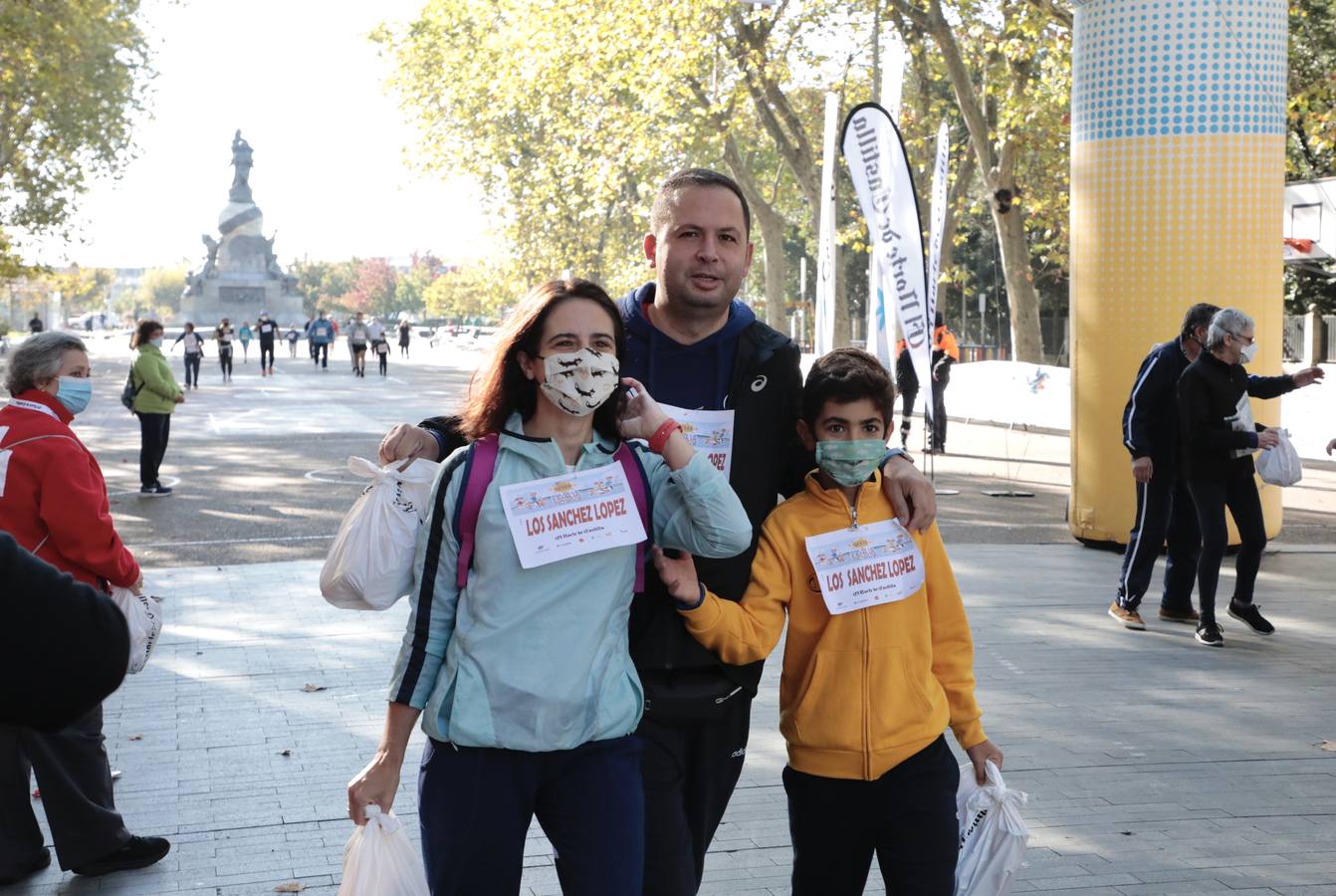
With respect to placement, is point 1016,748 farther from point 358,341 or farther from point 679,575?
point 358,341

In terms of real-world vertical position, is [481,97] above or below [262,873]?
above

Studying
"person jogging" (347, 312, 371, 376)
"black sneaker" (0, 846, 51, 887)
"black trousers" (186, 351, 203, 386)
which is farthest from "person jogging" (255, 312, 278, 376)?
"black sneaker" (0, 846, 51, 887)

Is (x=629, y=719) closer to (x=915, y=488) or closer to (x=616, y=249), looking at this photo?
(x=915, y=488)

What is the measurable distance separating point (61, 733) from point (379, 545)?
2.43 m

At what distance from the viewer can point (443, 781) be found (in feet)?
10.3

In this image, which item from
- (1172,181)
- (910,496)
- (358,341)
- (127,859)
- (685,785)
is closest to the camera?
(685,785)

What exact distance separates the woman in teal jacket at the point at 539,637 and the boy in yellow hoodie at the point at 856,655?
1.16 ft

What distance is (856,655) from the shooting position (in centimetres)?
362

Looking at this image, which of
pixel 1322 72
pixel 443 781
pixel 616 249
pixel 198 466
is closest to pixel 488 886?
pixel 443 781

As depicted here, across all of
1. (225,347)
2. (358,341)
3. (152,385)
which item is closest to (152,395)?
(152,385)

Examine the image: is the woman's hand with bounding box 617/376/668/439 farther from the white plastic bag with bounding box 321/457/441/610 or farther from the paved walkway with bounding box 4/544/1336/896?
the paved walkway with bounding box 4/544/1336/896

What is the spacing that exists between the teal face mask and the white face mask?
623 millimetres

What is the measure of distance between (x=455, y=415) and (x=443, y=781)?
0.82 meters

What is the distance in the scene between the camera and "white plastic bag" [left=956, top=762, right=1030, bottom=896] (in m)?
3.71
